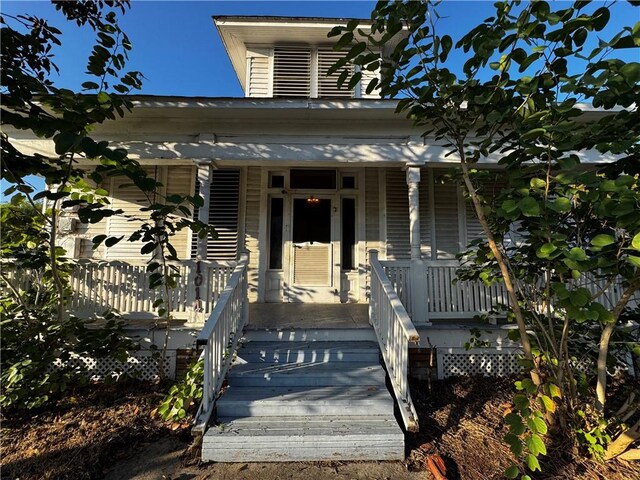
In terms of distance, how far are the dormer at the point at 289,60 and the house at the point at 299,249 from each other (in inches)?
1.1

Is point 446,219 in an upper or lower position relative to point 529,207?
upper

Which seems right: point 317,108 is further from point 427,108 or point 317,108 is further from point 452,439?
point 452,439

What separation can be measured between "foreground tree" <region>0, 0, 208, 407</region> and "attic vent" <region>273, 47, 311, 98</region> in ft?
10.9

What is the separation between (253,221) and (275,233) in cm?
46

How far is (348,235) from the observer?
5.86 m

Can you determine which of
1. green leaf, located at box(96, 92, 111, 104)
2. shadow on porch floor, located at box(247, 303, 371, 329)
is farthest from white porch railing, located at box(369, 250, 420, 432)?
Result: green leaf, located at box(96, 92, 111, 104)

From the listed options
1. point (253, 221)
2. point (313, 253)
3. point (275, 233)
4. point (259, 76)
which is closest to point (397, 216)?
point (313, 253)

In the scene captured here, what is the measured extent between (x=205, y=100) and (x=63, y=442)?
4.00 metres

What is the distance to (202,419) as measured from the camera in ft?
8.27

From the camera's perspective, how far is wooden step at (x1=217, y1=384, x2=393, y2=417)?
2734mm

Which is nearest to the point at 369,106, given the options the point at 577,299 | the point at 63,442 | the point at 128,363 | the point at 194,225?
the point at 194,225

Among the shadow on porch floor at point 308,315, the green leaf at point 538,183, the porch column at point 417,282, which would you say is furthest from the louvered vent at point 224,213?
the green leaf at point 538,183

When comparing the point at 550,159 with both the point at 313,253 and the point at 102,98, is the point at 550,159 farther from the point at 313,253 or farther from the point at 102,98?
the point at 313,253

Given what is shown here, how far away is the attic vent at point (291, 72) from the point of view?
6.16 meters
